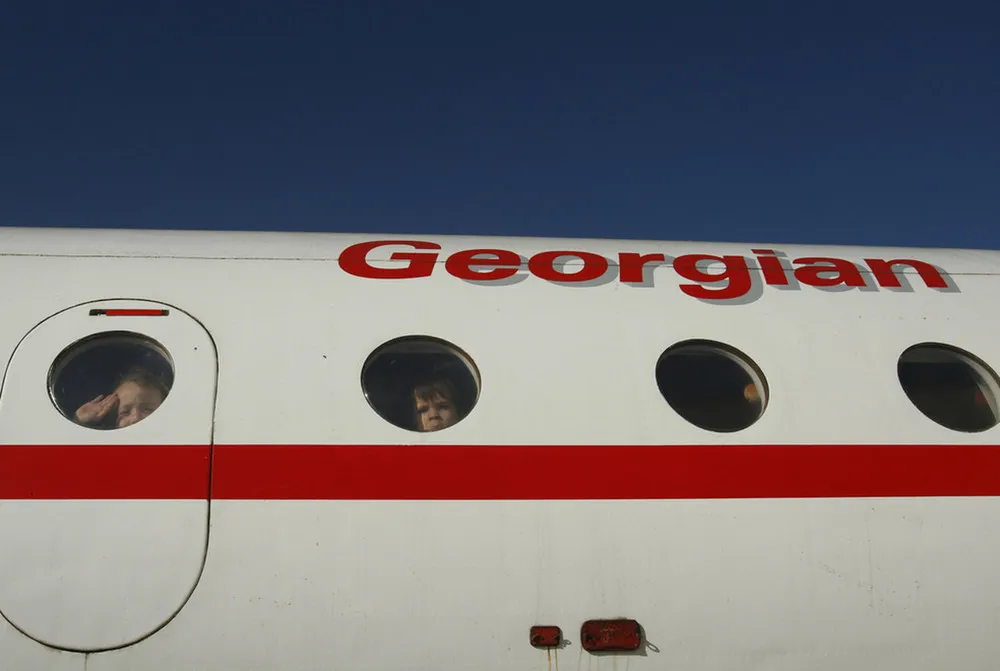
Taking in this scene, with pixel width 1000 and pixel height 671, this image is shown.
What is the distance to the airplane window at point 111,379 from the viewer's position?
430 cm

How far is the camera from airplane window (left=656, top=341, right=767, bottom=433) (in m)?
4.61

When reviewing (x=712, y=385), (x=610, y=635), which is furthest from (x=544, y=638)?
(x=712, y=385)

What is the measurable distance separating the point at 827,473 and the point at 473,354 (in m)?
1.89

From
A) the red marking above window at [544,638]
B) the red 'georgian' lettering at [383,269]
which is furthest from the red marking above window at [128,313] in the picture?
the red marking above window at [544,638]

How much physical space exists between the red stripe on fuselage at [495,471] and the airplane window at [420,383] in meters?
0.22

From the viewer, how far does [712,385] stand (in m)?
4.73

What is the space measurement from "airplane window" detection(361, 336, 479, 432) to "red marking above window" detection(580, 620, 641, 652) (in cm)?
118

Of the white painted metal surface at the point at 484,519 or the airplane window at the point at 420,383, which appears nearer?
the white painted metal surface at the point at 484,519

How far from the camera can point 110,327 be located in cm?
446

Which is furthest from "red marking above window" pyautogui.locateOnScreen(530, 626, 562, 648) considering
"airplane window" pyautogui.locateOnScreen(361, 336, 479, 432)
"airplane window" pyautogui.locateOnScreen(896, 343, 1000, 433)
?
"airplane window" pyautogui.locateOnScreen(896, 343, 1000, 433)

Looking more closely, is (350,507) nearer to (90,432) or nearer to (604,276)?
(90,432)

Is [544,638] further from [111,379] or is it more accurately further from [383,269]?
[111,379]

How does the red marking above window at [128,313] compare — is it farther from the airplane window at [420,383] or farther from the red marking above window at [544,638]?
the red marking above window at [544,638]

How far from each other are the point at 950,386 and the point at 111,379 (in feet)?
14.8
